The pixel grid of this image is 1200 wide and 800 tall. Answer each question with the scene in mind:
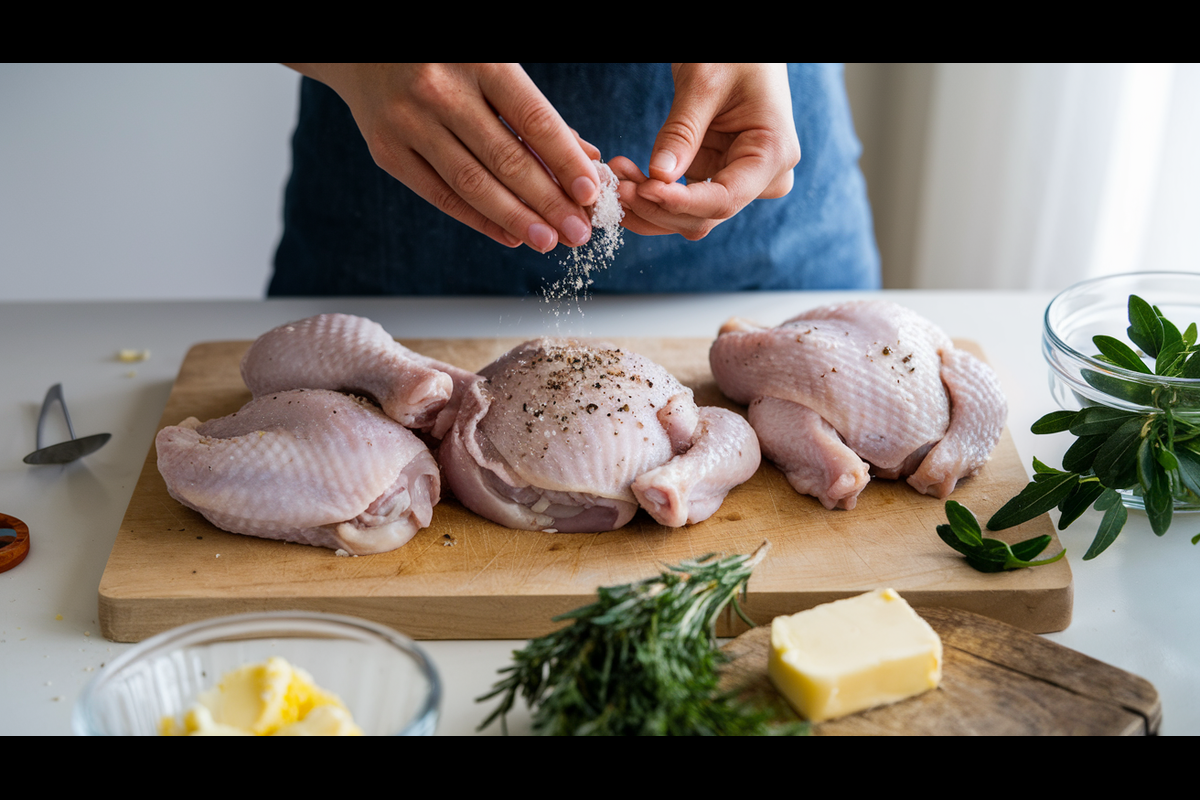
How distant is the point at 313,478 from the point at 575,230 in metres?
0.64

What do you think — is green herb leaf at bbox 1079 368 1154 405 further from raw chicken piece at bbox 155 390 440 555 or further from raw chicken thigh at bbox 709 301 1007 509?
raw chicken piece at bbox 155 390 440 555

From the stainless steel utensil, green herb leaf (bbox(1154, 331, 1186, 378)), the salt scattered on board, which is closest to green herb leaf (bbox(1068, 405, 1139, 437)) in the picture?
green herb leaf (bbox(1154, 331, 1186, 378))

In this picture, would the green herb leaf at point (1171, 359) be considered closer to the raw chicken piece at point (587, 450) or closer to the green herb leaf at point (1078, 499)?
the green herb leaf at point (1078, 499)

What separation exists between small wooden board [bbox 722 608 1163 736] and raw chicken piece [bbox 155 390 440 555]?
2.16ft

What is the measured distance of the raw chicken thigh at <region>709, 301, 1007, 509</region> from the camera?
188 cm

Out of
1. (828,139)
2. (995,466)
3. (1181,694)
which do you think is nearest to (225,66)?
(828,139)

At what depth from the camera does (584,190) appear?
5.87 feet

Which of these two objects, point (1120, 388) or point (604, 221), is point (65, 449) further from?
point (1120, 388)

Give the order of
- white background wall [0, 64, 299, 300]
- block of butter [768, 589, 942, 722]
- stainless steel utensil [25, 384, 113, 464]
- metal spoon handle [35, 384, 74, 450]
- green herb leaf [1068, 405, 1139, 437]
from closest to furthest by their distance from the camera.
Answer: block of butter [768, 589, 942, 722] < green herb leaf [1068, 405, 1139, 437] < stainless steel utensil [25, 384, 113, 464] < metal spoon handle [35, 384, 74, 450] < white background wall [0, 64, 299, 300]

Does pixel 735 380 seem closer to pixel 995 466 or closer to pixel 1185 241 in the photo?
pixel 995 466

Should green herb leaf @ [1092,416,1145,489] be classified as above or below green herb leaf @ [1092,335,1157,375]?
below

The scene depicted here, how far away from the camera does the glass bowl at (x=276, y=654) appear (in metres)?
1.21

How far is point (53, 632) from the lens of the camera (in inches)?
63.6

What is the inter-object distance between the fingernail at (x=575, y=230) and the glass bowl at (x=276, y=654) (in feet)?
2.79
